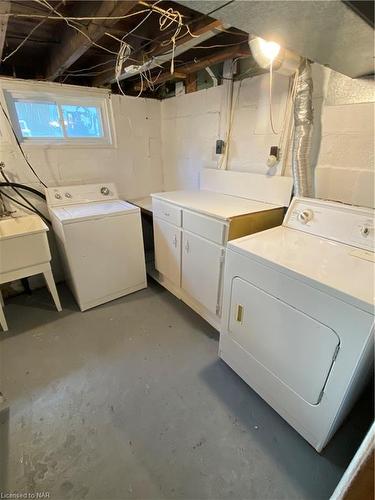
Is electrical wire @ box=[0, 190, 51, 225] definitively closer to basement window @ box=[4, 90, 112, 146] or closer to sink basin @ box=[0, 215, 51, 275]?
sink basin @ box=[0, 215, 51, 275]

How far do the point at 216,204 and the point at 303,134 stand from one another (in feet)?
2.42

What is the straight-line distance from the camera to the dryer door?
104cm

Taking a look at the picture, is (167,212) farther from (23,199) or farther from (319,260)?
(23,199)

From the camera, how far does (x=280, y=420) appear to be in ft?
4.43

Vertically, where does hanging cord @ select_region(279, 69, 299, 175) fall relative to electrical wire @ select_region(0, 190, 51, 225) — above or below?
above

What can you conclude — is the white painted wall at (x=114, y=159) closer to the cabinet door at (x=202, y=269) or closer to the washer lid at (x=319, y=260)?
the cabinet door at (x=202, y=269)

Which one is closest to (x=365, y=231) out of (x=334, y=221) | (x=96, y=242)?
(x=334, y=221)

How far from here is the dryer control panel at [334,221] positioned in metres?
1.27

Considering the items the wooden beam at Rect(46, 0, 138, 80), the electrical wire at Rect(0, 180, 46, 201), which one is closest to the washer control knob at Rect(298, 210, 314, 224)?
the wooden beam at Rect(46, 0, 138, 80)

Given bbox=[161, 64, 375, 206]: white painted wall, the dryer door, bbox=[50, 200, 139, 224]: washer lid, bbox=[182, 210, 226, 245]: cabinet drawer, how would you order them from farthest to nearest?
bbox=[50, 200, 139, 224]: washer lid, bbox=[182, 210, 226, 245]: cabinet drawer, bbox=[161, 64, 375, 206]: white painted wall, the dryer door

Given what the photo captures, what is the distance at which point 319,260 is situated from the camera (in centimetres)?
117

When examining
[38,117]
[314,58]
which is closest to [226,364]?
[314,58]

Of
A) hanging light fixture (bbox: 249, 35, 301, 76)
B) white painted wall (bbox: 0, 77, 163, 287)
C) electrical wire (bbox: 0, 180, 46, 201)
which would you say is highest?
hanging light fixture (bbox: 249, 35, 301, 76)

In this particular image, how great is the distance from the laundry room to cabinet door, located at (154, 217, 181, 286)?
21mm
